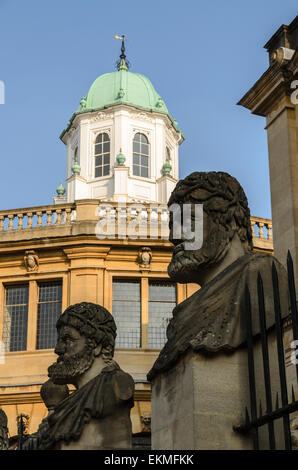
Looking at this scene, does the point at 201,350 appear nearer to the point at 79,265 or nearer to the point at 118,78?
the point at 79,265

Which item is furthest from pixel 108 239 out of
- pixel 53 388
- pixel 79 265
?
pixel 53 388

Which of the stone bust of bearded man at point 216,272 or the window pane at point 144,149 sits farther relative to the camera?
the window pane at point 144,149

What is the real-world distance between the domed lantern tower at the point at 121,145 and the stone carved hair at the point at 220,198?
41.7 m

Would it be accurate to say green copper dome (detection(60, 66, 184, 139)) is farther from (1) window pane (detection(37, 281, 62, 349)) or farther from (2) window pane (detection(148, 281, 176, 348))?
(1) window pane (detection(37, 281, 62, 349))

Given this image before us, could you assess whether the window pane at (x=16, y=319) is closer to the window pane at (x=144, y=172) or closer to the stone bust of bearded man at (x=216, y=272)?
the window pane at (x=144, y=172)

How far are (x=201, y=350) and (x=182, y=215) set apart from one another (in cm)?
98

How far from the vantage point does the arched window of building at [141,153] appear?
48656 millimetres

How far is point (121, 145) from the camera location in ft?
157

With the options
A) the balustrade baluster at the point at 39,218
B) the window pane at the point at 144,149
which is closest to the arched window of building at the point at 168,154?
the window pane at the point at 144,149

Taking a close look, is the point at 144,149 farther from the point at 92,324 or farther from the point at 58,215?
the point at 92,324

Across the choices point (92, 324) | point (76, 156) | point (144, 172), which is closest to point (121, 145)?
point (144, 172)

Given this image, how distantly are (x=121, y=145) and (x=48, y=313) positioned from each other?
21.2m

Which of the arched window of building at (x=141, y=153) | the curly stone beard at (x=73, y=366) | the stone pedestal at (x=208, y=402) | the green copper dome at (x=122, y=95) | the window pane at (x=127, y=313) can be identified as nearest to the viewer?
the stone pedestal at (x=208, y=402)

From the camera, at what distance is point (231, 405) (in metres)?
4.15
